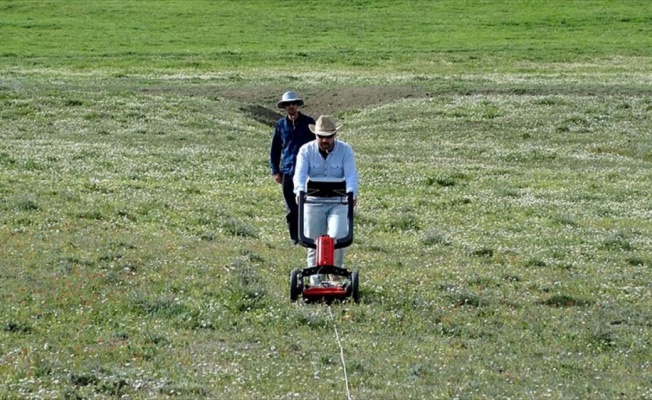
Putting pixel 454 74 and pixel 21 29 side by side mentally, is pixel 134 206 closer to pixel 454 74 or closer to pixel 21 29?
pixel 454 74

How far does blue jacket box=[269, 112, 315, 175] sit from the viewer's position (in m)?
16.6

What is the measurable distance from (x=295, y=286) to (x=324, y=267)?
44 centimetres

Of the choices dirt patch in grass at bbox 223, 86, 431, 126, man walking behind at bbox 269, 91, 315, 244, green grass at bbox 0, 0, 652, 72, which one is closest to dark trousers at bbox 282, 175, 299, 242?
man walking behind at bbox 269, 91, 315, 244

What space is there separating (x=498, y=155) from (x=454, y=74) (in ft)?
74.3

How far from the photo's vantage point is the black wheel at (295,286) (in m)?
14.2

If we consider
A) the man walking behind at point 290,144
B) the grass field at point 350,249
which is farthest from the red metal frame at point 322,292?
the man walking behind at point 290,144

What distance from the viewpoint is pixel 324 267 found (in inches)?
555

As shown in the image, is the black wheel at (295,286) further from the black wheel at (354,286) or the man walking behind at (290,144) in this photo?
the man walking behind at (290,144)

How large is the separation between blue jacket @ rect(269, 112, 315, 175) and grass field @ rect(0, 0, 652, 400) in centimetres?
145

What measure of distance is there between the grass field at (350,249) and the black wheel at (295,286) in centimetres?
23

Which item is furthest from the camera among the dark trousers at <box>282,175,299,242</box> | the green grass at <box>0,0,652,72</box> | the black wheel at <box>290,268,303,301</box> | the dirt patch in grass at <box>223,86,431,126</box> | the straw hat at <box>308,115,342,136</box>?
the green grass at <box>0,0,652,72</box>

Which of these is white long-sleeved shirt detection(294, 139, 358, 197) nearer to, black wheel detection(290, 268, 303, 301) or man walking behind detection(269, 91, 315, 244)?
black wheel detection(290, 268, 303, 301)

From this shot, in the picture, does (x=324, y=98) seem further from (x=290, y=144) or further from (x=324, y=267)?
(x=324, y=267)

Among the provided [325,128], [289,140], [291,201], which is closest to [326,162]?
[325,128]
